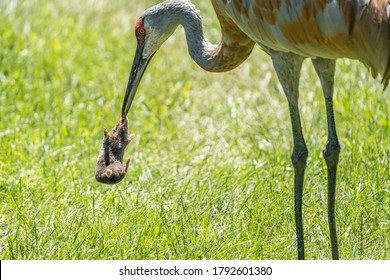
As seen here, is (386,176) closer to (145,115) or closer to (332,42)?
(332,42)

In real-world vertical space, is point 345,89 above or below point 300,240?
above

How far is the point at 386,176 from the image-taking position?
7.11 metres

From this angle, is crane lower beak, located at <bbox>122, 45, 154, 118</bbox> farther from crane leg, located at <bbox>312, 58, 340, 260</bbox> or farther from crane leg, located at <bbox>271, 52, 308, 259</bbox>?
crane leg, located at <bbox>312, 58, 340, 260</bbox>

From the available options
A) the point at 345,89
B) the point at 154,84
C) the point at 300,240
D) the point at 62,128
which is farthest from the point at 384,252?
the point at 154,84

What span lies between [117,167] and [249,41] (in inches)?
49.1

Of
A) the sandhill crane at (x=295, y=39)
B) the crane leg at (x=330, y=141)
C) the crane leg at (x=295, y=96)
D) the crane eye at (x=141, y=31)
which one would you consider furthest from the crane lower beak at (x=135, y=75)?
the crane leg at (x=330, y=141)

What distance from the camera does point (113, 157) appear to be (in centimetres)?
680

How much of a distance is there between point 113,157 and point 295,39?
1.63 m

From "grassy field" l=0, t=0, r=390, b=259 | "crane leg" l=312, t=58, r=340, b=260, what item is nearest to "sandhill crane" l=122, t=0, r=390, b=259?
"crane leg" l=312, t=58, r=340, b=260

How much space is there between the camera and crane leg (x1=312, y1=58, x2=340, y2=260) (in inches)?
248

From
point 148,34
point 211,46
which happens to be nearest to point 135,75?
point 148,34

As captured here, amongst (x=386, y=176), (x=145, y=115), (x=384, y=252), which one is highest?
(x=145, y=115)

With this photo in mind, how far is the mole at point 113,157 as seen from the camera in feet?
21.5

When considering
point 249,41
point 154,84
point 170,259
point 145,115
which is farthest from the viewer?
point 154,84
